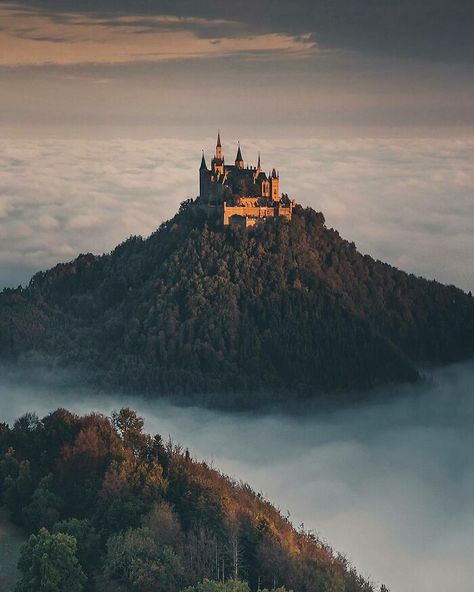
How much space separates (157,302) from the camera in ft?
512

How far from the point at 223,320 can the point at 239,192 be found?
15138 millimetres

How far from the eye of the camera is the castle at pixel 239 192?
491ft

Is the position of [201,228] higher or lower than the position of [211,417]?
higher

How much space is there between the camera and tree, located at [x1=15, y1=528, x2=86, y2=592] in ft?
227

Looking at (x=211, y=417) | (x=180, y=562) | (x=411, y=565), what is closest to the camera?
(x=180, y=562)

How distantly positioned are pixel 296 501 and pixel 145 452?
34036mm

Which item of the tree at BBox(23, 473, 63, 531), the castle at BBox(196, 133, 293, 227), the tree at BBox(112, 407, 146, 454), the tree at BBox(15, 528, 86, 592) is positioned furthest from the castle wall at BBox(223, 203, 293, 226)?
the tree at BBox(15, 528, 86, 592)

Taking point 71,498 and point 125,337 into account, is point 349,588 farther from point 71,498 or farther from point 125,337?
point 125,337

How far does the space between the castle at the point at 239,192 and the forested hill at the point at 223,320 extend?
156cm

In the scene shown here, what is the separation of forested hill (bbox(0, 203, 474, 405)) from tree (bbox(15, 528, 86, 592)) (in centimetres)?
7934

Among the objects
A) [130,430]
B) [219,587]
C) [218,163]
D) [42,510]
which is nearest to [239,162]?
[218,163]

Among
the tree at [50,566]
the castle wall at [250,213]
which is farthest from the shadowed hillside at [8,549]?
the castle wall at [250,213]

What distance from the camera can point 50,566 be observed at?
69250 mm

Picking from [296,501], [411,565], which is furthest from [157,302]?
[411,565]
